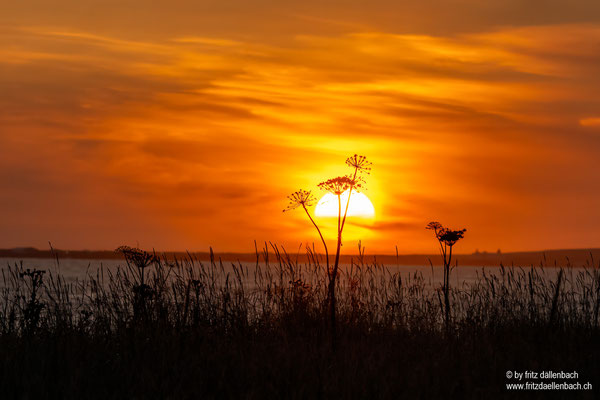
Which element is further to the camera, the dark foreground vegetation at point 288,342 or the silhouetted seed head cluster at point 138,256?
the silhouetted seed head cluster at point 138,256

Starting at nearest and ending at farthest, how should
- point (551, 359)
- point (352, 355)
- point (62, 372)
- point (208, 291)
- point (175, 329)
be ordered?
point (62, 372)
point (352, 355)
point (551, 359)
point (175, 329)
point (208, 291)

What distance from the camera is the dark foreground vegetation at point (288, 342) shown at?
6.32m

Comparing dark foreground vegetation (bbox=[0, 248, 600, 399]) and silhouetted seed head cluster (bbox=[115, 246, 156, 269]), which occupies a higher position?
silhouetted seed head cluster (bbox=[115, 246, 156, 269])

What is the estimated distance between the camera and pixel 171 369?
22.3 feet

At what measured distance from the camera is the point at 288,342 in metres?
8.80

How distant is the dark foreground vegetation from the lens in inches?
249

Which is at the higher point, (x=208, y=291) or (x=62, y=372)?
(x=208, y=291)

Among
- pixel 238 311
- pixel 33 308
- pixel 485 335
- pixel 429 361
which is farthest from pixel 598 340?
pixel 33 308

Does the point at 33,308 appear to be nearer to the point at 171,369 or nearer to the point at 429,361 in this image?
the point at 171,369

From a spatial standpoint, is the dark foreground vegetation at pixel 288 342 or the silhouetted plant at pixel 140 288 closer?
the dark foreground vegetation at pixel 288 342

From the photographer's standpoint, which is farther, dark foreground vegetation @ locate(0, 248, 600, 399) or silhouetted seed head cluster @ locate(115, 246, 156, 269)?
silhouetted seed head cluster @ locate(115, 246, 156, 269)

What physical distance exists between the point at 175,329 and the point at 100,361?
184cm

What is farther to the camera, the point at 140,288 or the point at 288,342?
the point at 140,288

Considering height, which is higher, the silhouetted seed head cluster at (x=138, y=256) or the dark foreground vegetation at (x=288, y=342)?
the silhouetted seed head cluster at (x=138, y=256)
